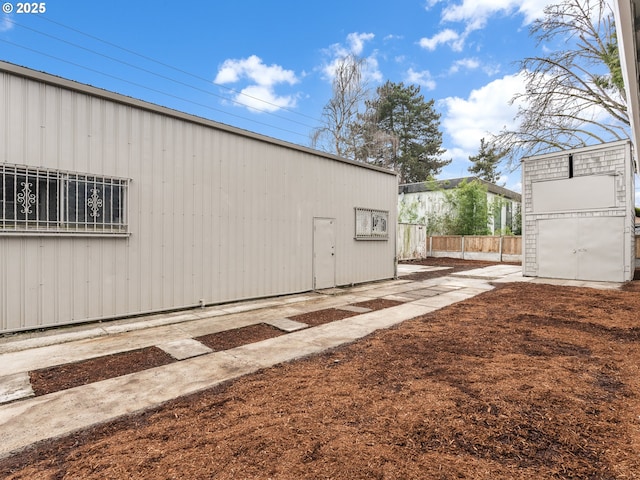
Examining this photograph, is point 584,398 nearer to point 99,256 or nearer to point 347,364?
point 347,364

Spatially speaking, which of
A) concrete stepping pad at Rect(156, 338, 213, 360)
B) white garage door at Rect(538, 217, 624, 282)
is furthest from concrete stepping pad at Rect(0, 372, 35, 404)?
white garage door at Rect(538, 217, 624, 282)

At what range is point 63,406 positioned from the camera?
2.55m

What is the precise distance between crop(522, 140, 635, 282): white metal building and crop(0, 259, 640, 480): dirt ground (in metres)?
8.24

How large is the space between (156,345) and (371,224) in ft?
23.5

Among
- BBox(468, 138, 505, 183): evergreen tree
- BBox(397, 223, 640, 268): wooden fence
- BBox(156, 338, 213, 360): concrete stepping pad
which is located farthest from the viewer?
BBox(468, 138, 505, 183): evergreen tree

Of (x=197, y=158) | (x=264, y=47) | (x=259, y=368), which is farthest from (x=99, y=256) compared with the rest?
(x=264, y=47)

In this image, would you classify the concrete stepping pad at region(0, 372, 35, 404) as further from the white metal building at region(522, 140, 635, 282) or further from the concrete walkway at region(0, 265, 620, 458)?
the white metal building at region(522, 140, 635, 282)

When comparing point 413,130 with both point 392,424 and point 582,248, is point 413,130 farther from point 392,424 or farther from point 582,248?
point 392,424

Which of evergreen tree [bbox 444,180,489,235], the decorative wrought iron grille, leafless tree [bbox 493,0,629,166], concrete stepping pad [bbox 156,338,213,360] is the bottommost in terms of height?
concrete stepping pad [bbox 156,338,213,360]

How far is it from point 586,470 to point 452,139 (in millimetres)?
32781

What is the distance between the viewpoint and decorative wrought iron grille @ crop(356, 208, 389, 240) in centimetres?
959

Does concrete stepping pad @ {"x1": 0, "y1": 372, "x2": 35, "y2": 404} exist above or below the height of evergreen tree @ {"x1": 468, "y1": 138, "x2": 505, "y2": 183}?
below

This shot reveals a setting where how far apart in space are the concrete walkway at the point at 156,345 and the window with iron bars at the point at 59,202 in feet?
4.95

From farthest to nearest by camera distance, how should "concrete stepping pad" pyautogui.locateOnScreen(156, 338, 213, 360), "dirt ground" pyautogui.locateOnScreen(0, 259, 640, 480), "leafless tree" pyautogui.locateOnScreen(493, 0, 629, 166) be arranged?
"leafless tree" pyautogui.locateOnScreen(493, 0, 629, 166) < "concrete stepping pad" pyautogui.locateOnScreen(156, 338, 213, 360) < "dirt ground" pyautogui.locateOnScreen(0, 259, 640, 480)
